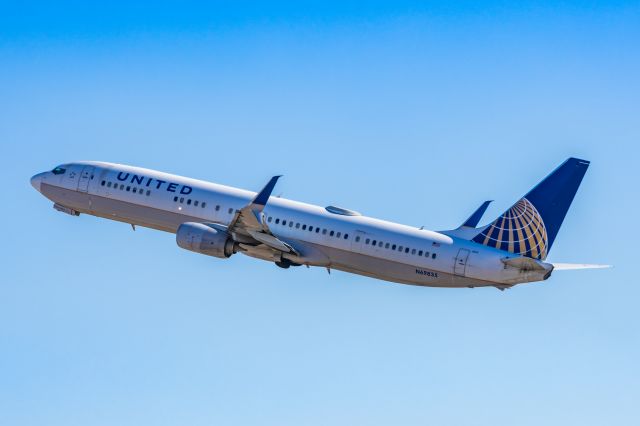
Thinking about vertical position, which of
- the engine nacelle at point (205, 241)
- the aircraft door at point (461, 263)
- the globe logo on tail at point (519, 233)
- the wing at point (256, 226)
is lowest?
the engine nacelle at point (205, 241)

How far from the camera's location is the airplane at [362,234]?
55.7 meters

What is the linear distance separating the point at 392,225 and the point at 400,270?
2.60 m

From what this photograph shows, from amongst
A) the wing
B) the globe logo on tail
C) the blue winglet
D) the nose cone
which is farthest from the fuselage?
the blue winglet

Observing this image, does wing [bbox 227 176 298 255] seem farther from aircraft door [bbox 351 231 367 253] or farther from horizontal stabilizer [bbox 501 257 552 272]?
horizontal stabilizer [bbox 501 257 552 272]

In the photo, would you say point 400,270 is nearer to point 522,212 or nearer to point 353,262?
point 353,262

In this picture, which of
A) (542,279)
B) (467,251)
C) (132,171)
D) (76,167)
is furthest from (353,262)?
(76,167)

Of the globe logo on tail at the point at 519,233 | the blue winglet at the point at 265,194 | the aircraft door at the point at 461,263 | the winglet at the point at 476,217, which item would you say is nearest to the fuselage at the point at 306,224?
the aircraft door at the point at 461,263

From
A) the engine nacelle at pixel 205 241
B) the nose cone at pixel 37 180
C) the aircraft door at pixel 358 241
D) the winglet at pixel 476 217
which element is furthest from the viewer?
the nose cone at pixel 37 180

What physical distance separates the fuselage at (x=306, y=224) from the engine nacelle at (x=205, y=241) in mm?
→ 1738

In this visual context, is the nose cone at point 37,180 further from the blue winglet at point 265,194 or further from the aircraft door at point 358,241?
the aircraft door at point 358,241

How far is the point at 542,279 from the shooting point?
5400 centimetres

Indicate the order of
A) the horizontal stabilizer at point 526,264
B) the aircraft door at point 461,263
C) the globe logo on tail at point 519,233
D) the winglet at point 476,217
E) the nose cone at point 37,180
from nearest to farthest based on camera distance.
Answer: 1. the horizontal stabilizer at point 526,264
2. the aircraft door at point 461,263
3. the globe logo on tail at point 519,233
4. the winglet at point 476,217
5. the nose cone at point 37,180

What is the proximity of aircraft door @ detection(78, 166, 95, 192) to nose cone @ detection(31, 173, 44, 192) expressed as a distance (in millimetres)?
3576

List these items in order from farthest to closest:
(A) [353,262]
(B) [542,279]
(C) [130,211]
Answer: (C) [130,211] → (A) [353,262] → (B) [542,279]
